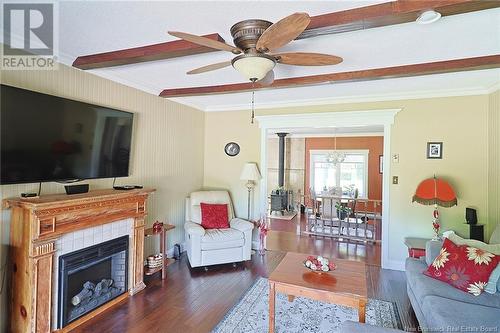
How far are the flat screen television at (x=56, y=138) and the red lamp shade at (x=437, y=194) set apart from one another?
3.69 meters

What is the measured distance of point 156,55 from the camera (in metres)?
2.32

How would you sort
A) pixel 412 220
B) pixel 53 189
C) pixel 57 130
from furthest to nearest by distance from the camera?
pixel 412 220
pixel 53 189
pixel 57 130

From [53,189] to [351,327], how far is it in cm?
282

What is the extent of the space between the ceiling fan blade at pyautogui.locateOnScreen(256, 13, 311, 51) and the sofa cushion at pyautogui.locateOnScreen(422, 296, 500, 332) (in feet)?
6.86

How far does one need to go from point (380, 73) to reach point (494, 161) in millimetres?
1956

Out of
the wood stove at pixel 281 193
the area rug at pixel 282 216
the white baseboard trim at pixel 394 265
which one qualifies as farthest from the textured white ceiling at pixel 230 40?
the wood stove at pixel 281 193

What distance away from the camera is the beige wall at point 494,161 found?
325 centimetres

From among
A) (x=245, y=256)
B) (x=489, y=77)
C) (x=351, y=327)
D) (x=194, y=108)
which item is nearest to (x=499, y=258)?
(x=351, y=327)

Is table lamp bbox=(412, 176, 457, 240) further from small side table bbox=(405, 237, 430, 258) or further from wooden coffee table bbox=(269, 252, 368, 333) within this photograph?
wooden coffee table bbox=(269, 252, 368, 333)

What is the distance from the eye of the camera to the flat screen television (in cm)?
210

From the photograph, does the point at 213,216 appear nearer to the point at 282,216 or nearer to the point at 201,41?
the point at 201,41

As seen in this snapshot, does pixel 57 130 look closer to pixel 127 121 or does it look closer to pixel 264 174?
pixel 127 121

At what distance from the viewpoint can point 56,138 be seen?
Answer: 2.41 meters

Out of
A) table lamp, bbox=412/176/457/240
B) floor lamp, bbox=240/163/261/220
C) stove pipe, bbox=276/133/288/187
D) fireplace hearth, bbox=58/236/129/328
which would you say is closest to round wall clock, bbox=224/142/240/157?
floor lamp, bbox=240/163/261/220
